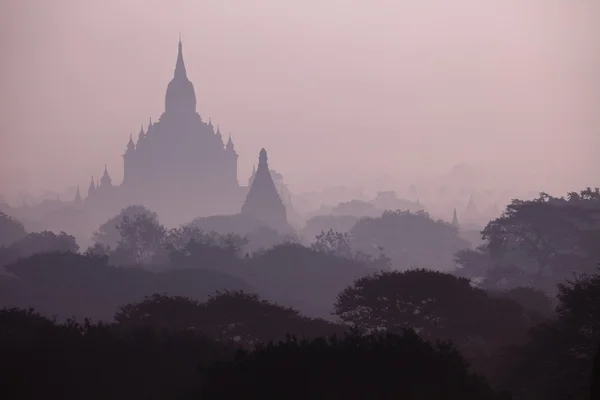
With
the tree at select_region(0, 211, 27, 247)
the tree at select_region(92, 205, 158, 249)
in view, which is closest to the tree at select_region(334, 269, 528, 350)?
the tree at select_region(0, 211, 27, 247)

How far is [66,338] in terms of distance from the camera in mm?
32812

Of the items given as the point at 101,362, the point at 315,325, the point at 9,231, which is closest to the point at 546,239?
the point at 315,325

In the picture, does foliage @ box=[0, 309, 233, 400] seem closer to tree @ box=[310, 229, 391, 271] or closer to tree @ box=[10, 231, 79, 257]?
tree @ box=[310, 229, 391, 271]

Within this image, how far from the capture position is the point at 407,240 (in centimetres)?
12875

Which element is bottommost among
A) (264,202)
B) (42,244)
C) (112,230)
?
(42,244)

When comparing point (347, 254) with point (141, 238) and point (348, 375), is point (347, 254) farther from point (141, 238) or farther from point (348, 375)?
point (348, 375)

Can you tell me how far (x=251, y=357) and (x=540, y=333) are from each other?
12474 millimetres

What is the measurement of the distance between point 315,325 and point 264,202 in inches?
4338

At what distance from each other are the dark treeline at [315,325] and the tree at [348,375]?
5 cm

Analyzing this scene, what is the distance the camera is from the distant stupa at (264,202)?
151375 mm

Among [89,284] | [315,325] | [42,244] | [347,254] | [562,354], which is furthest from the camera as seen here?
[42,244]

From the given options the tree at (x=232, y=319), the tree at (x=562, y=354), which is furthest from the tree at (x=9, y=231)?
the tree at (x=562, y=354)

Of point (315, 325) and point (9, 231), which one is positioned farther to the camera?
point (9, 231)

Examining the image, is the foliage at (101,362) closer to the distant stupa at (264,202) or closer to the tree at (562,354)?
the tree at (562,354)
